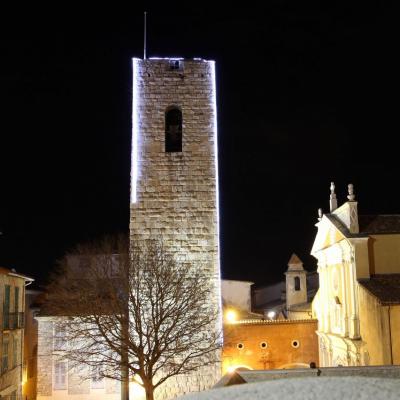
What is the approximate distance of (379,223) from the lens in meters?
27.5

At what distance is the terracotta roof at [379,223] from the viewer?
2698cm

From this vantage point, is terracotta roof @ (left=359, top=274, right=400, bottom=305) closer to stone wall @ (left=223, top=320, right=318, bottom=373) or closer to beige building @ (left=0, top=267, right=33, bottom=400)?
stone wall @ (left=223, top=320, right=318, bottom=373)

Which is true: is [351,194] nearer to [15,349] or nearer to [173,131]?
[173,131]

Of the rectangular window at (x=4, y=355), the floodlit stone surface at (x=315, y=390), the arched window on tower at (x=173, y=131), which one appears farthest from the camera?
the rectangular window at (x=4, y=355)

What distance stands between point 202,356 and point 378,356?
6.79 metres

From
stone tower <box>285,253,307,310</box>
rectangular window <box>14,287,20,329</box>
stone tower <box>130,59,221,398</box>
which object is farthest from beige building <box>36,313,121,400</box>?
stone tower <box>285,253,307,310</box>

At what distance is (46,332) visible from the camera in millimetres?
29594

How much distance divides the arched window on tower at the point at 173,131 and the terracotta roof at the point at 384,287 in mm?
9661

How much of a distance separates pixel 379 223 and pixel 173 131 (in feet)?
34.3

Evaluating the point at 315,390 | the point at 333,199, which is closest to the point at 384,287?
the point at 333,199

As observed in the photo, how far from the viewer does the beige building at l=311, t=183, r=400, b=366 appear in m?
23.5

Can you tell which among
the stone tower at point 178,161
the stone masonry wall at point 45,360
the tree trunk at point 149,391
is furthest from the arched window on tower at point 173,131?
the stone masonry wall at point 45,360

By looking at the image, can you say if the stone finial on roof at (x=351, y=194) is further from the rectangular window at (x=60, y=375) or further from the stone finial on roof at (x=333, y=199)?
the rectangular window at (x=60, y=375)

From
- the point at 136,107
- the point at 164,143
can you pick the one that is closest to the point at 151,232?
the point at 164,143
